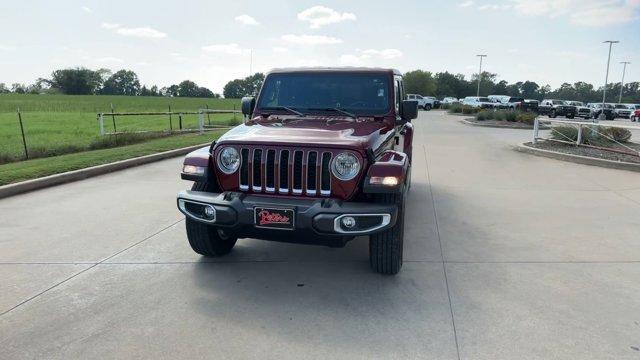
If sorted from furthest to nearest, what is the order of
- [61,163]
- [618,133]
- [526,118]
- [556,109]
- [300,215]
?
[556,109] → [526,118] → [618,133] → [61,163] → [300,215]

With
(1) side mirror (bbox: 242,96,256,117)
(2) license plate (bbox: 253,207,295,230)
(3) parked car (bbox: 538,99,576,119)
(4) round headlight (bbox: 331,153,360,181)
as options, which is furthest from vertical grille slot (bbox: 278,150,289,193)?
(3) parked car (bbox: 538,99,576,119)

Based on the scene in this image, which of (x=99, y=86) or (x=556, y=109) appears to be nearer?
(x=556, y=109)

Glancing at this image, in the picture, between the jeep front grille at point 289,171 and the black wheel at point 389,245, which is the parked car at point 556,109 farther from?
the jeep front grille at point 289,171

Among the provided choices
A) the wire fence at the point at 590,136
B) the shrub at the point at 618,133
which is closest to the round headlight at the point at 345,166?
the wire fence at the point at 590,136

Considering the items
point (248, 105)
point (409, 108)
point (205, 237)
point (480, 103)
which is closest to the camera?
point (205, 237)

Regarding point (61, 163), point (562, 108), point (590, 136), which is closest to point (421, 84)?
point (562, 108)

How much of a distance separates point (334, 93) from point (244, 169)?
1629 mm

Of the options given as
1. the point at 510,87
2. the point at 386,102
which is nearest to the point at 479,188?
the point at 386,102

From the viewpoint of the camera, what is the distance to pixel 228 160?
157 inches

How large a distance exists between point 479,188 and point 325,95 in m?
4.11

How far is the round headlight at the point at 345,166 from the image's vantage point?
375 centimetres

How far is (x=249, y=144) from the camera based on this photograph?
3.91 meters

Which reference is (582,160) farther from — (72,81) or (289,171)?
(72,81)

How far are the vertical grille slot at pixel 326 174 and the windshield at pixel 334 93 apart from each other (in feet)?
4.42
